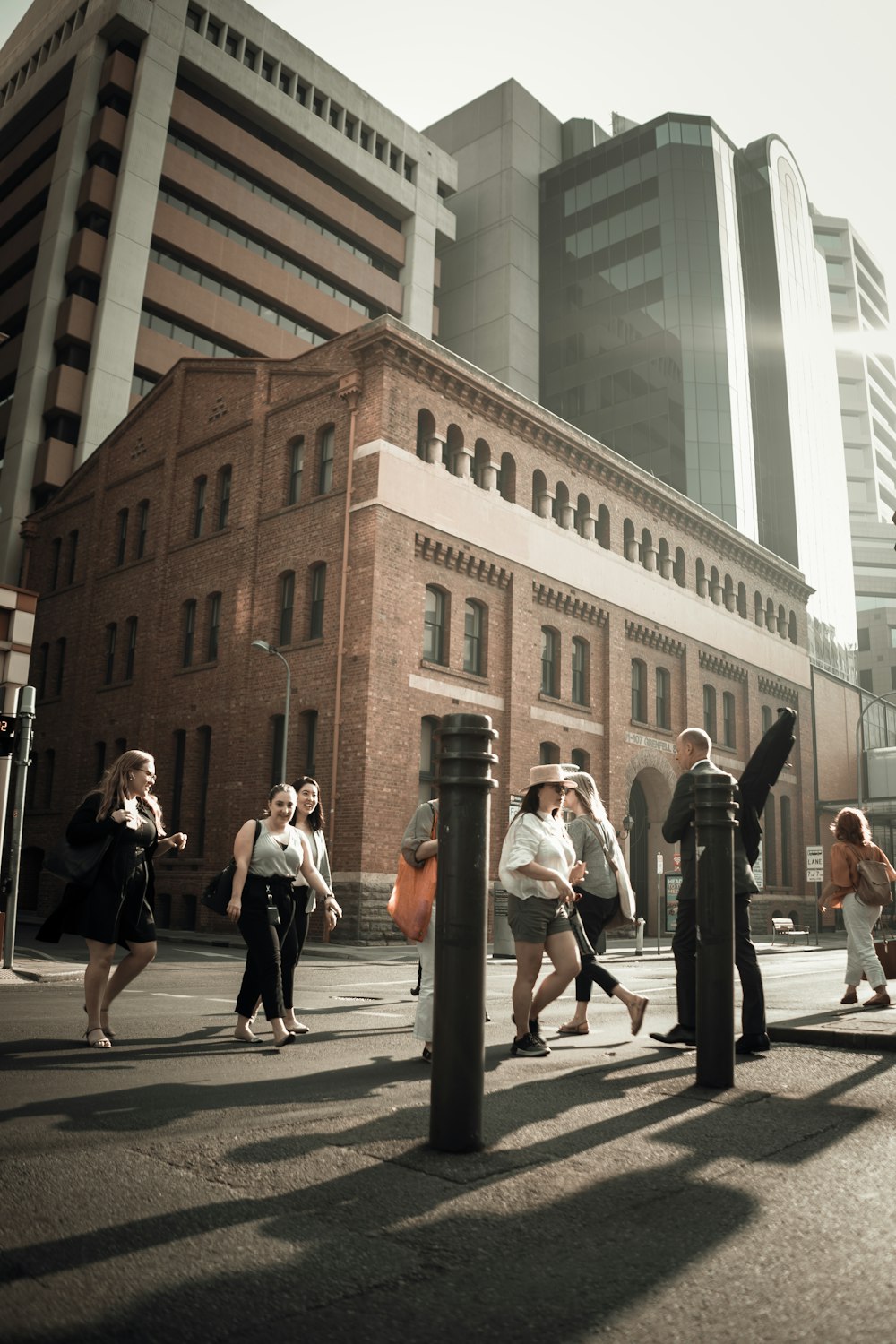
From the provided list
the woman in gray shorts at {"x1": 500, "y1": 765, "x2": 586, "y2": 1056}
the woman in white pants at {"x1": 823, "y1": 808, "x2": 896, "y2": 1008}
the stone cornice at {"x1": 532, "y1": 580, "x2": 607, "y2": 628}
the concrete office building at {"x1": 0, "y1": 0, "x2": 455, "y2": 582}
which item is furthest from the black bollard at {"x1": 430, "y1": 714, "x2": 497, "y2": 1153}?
the concrete office building at {"x1": 0, "y1": 0, "x2": 455, "y2": 582}

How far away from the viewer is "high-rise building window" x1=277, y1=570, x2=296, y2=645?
2670 cm

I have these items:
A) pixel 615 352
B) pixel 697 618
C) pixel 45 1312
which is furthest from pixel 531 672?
pixel 615 352

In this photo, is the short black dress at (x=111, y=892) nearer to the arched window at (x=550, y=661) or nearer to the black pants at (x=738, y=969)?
the black pants at (x=738, y=969)

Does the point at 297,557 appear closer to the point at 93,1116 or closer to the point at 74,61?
the point at 93,1116

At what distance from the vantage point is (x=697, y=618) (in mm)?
36531

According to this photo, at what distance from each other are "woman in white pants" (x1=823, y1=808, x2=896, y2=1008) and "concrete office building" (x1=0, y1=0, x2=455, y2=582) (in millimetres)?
35178

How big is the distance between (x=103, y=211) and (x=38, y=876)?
26986 mm

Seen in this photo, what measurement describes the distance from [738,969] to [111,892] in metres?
4.02

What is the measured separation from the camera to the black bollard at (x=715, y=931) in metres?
5.20

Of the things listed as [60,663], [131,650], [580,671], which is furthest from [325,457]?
[60,663]

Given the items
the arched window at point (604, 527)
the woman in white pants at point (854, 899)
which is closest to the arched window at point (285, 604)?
the arched window at point (604, 527)

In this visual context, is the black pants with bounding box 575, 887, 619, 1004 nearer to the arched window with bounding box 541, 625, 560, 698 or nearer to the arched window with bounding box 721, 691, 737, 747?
the arched window with bounding box 541, 625, 560, 698

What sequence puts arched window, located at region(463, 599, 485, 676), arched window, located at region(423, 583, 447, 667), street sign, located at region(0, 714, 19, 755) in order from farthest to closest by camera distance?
arched window, located at region(463, 599, 485, 676) → arched window, located at region(423, 583, 447, 667) → street sign, located at region(0, 714, 19, 755)

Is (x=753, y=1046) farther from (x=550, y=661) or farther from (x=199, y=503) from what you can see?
(x=199, y=503)
